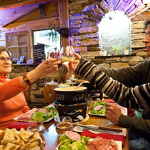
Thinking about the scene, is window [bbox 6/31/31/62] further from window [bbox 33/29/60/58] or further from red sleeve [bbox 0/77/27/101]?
red sleeve [bbox 0/77/27/101]

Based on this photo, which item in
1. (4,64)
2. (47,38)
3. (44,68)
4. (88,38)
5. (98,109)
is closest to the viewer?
(44,68)

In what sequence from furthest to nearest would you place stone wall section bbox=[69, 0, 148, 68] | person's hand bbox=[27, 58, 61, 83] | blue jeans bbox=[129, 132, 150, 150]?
stone wall section bbox=[69, 0, 148, 68]
blue jeans bbox=[129, 132, 150, 150]
person's hand bbox=[27, 58, 61, 83]

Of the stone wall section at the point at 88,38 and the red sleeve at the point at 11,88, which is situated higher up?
the stone wall section at the point at 88,38

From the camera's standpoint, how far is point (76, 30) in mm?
3910

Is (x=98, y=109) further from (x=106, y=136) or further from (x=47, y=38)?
(x=47, y=38)

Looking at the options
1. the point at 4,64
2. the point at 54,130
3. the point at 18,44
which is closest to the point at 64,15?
the point at 18,44

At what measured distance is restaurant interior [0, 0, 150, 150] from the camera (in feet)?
11.3

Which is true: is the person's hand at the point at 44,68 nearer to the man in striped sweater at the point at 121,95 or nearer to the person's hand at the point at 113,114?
the man in striped sweater at the point at 121,95

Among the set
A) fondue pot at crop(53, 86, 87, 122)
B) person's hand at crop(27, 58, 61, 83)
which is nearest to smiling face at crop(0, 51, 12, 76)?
person's hand at crop(27, 58, 61, 83)

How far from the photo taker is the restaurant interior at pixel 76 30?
343cm

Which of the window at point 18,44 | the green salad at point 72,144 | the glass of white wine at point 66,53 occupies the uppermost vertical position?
the window at point 18,44

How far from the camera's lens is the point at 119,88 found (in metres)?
1.11

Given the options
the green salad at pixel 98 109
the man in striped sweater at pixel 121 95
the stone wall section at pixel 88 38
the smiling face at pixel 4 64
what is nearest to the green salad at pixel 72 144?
the man in striped sweater at pixel 121 95

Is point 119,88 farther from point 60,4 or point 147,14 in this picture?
point 60,4
